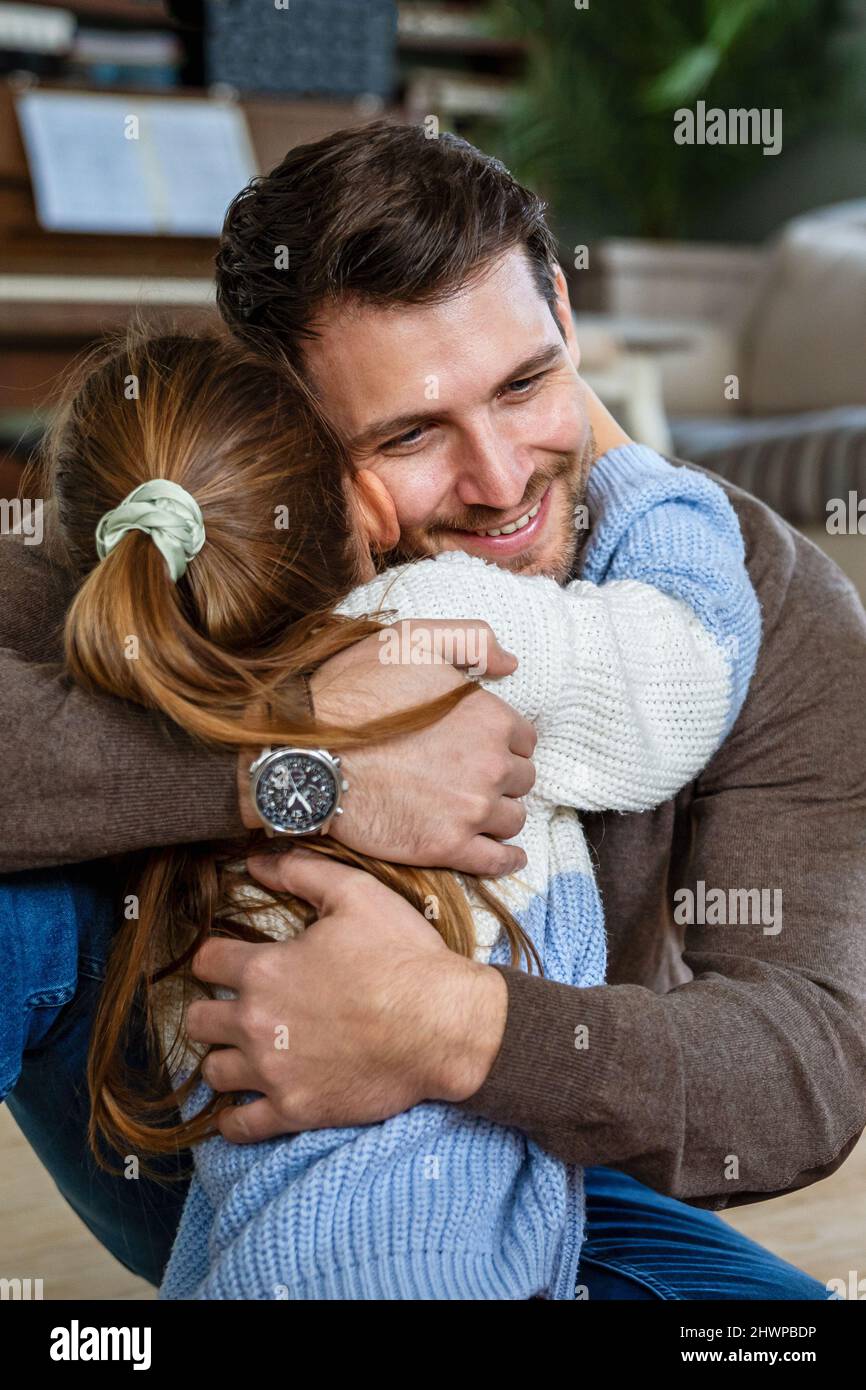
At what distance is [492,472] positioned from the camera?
110 centimetres

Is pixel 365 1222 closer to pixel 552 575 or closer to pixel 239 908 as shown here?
pixel 239 908

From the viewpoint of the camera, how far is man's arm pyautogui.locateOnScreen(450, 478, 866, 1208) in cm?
84

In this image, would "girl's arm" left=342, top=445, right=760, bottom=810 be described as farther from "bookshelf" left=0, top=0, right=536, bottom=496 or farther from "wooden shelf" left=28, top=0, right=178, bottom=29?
"wooden shelf" left=28, top=0, right=178, bottom=29

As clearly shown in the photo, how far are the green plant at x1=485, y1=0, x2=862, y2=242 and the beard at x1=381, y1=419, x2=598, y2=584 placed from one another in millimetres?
3997

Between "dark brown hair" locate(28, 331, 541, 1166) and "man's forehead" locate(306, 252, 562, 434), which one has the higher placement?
"man's forehead" locate(306, 252, 562, 434)

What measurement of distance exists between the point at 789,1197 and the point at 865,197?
421 cm

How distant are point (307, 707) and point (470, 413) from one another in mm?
328

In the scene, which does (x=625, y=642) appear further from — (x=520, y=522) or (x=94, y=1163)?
(x=94, y=1163)

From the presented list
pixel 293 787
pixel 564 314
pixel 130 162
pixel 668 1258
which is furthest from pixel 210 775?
pixel 130 162

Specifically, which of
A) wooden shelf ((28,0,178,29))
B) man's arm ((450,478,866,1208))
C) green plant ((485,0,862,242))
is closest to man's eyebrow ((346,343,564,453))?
man's arm ((450,478,866,1208))

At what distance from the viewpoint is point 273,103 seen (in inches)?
132

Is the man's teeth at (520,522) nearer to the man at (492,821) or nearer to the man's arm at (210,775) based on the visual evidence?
the man at (492,821)

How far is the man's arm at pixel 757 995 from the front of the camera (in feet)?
2.77

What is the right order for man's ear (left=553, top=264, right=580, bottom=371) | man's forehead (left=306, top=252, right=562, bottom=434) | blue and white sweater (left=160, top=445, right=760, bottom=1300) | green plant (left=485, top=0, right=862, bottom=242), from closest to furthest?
blue and white sweater (left=160, top=445, right=760, bottom=1300) < man's forehead (left=306, top=252, right=562, bottom=434) < man's ear (left=553, top=264, right=580, bottom=371) < green plant (left=485, top=0, right=862, bottom=242)
